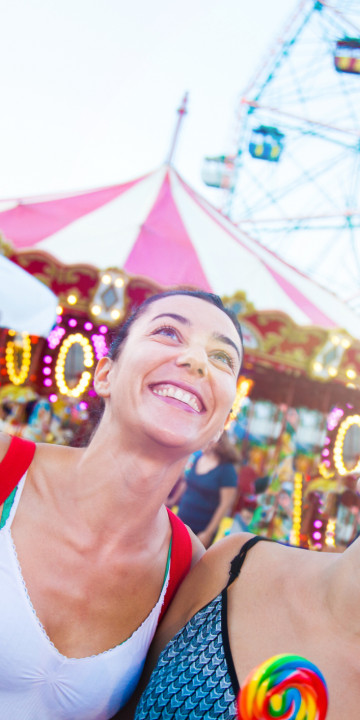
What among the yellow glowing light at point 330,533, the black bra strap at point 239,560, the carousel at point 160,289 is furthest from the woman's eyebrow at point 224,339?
the yellow glowing light at point 330,533

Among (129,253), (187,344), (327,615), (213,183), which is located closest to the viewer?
(327,615)

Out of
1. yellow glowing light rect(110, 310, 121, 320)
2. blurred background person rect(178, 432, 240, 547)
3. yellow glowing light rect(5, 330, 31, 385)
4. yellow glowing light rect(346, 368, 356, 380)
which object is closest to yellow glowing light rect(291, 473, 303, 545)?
yellow glowing light rect(346, 368, 356, 380)

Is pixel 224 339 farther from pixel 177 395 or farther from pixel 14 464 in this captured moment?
pixel 14 464

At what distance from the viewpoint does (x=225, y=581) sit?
1191 millimetres

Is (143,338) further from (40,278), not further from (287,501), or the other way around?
(287,501)

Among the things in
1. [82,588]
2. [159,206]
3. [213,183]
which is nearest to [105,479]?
[82,588]

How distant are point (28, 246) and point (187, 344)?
3047 millimetres

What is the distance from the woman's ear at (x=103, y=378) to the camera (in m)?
1.35

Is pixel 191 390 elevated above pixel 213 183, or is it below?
below

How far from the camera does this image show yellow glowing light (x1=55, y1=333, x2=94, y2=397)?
3.72 m

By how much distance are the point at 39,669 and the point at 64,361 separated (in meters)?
2.99

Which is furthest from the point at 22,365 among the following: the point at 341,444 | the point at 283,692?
the point at 283,692

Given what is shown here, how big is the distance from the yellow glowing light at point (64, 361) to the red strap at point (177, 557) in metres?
2.37

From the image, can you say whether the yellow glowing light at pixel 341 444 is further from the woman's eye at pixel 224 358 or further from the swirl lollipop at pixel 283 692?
the swirl lollipop at pixel 283 692
